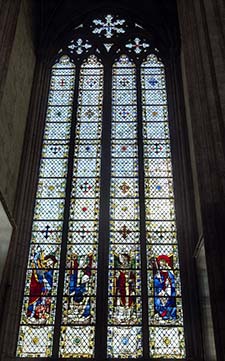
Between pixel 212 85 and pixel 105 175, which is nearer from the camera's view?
pixel 212 85

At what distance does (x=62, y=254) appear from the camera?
29.3 ft

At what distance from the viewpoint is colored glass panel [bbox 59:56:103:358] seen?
8.17 meters

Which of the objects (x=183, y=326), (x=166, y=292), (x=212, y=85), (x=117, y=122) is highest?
(x=117, y=122)

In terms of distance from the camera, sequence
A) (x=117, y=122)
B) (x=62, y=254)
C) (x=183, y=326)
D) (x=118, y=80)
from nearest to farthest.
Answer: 1. (x=183, y=326)
2. (x=62, y=254)
3. (x=117, y=122)
4. (x=118, y=80)

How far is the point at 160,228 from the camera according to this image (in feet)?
29.9

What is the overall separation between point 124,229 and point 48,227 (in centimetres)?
143

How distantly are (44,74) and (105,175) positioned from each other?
10.2 ft

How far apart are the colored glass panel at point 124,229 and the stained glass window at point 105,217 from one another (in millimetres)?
18

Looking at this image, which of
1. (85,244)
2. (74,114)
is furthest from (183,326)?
(74,114)

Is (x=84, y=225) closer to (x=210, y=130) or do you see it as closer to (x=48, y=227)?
(x=48, y=227)

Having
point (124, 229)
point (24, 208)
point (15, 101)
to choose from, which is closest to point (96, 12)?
point (15, 101)

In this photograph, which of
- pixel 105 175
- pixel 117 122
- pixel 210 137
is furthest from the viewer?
pixel 117 122

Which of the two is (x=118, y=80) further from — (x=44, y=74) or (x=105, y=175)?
(x=105, y=175)

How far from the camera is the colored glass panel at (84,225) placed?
8.17m
